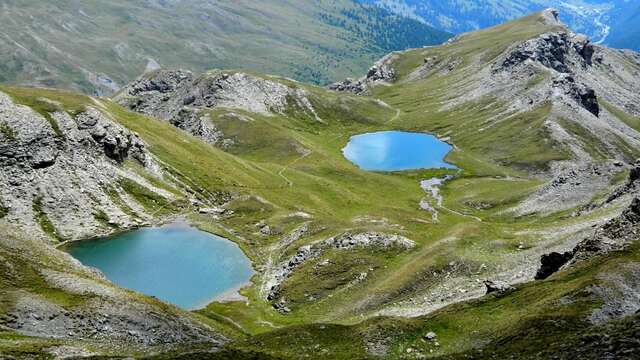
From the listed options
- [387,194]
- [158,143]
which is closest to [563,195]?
[387,194]

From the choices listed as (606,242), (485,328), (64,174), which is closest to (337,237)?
(606,242)

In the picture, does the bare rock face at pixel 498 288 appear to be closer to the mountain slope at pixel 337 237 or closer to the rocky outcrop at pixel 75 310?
the mountain slope at pixel 337 237

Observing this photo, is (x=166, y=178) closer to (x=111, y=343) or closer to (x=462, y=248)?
(x=462, y=248)

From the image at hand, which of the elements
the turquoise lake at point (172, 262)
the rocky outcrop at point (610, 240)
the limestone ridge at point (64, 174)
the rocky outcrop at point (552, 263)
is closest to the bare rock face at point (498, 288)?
the rocky outcrop at point (552, 263)

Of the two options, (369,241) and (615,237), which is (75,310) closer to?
(369,241)

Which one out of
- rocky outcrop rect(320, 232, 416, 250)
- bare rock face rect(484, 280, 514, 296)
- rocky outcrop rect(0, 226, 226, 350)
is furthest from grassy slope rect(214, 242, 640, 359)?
rocky outcrop rect(320, 232, 416, 250)

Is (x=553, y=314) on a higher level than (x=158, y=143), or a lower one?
higher
